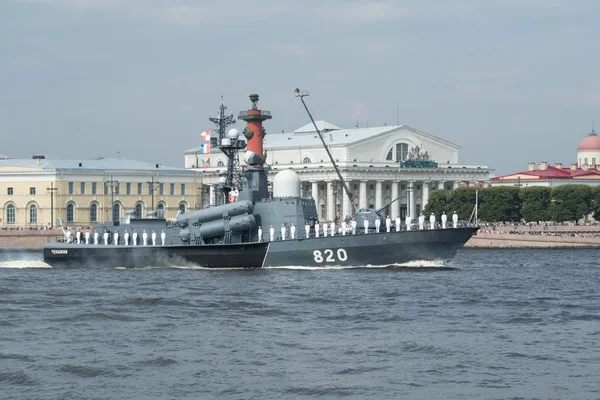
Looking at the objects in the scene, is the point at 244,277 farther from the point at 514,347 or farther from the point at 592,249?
the point at 592,249

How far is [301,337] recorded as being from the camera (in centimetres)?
3077

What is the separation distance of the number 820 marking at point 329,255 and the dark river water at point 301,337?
201 cm

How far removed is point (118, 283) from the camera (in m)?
47.7

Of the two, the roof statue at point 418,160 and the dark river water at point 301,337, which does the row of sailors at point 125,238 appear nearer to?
the dark river water at point 301,337

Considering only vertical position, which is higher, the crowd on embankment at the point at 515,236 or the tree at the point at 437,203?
the tree at the point at 437,203

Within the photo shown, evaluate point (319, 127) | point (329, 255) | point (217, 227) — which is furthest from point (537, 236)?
point (319, 127)

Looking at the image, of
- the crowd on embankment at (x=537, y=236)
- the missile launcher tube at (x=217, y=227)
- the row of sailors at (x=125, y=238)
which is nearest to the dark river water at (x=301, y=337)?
the missile launcher tube at (x=217, y=227)

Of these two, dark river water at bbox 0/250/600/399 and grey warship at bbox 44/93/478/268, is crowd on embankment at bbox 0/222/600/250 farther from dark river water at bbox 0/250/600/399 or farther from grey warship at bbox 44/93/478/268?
dark river water at bbox 0/250/600/399

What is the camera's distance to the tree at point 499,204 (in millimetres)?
108000

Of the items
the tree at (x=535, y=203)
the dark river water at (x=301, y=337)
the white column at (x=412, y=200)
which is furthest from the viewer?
Result: the white column at (x=412, y=200)

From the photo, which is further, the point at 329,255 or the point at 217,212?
the point at 217,212

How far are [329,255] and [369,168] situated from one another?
78498 mm

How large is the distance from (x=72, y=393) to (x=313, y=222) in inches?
Answer: 1167

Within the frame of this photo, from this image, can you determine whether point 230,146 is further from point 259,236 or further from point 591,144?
point 591,144
